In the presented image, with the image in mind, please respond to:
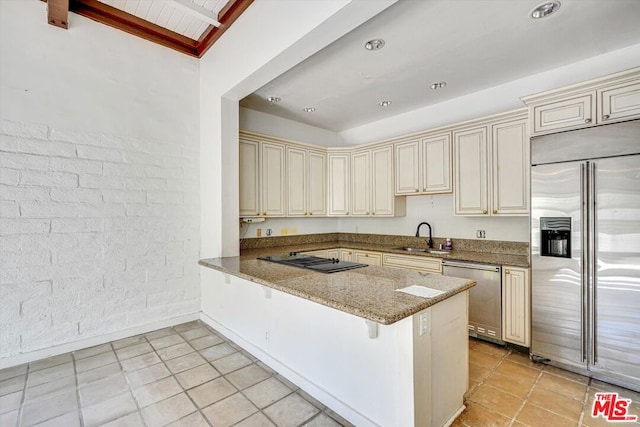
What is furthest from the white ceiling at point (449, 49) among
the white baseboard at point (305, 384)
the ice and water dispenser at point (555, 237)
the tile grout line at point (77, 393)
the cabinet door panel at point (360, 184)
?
the tile grout line at point (77, 393)

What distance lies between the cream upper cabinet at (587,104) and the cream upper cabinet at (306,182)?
2709 millimetres

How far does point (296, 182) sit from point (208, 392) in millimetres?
2808

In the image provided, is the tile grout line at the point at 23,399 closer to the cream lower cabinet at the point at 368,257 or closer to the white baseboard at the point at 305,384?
the white baseboard at the point at 305,384

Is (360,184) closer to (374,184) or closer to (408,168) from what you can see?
(374,184)

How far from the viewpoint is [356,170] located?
4.54 metres

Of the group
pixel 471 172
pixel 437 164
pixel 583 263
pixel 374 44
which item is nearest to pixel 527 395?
pixel 583 263

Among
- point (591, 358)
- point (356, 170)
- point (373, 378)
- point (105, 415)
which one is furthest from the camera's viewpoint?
point (356, 170)

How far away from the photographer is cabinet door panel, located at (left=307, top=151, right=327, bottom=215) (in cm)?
444

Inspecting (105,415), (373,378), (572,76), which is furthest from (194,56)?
(572,76)

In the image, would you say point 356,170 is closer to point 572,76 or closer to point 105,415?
point 572,76

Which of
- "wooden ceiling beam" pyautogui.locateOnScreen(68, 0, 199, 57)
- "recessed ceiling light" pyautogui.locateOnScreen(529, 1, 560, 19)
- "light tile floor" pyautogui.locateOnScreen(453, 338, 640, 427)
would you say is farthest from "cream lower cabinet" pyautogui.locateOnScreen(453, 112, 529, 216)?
"wooden ceiling beam" pyautogui.locateOnScreen(68, 0, 199, 57)

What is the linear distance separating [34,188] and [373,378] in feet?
10.3

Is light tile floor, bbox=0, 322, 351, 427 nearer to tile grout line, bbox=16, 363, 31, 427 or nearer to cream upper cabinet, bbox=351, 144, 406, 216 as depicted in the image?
tile grout line, bbox=16, 363, 31, 427

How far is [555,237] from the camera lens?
2514mm
